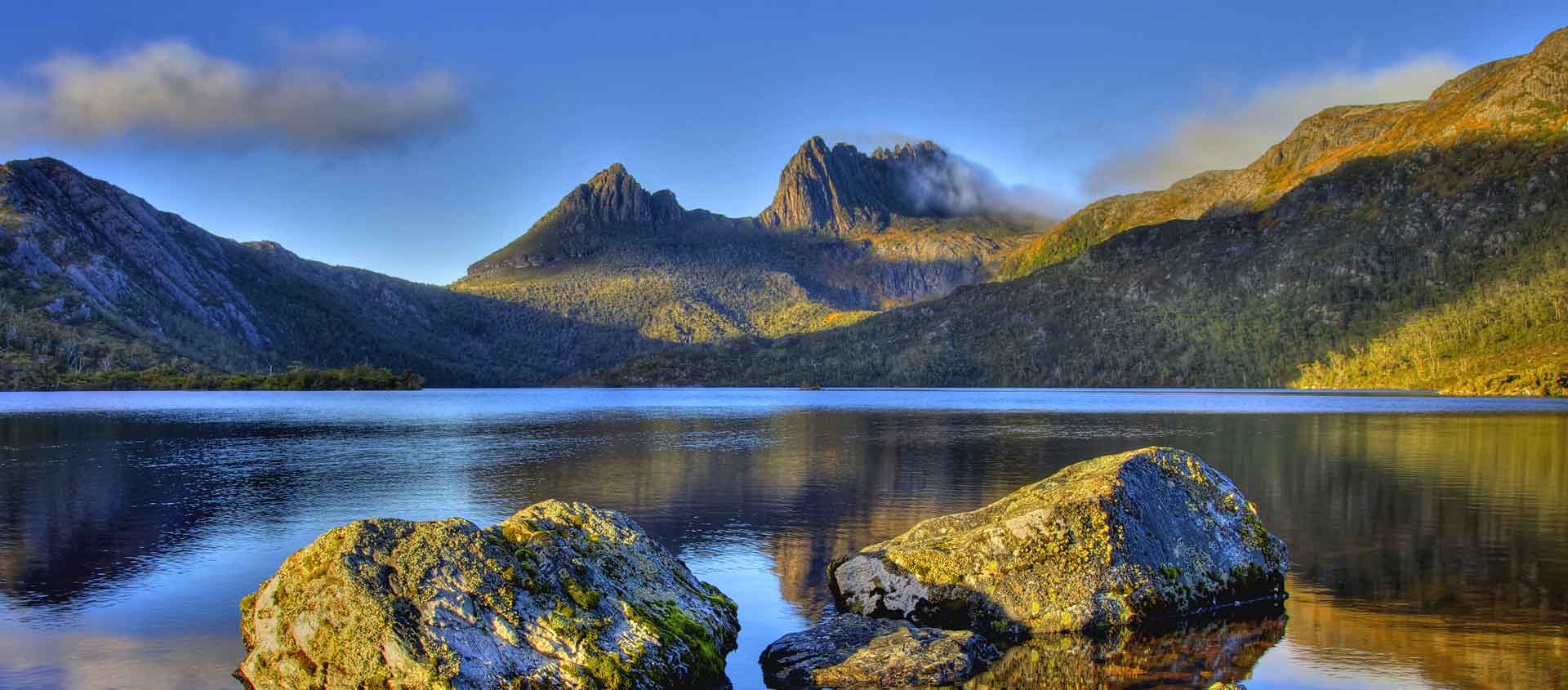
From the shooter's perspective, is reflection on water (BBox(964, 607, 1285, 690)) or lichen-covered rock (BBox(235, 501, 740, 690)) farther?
reflection on water (BBox(964, 607, 1285, 690))

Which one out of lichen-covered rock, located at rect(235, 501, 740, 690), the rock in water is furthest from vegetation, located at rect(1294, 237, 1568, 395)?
lichen-covered rock, located at rect(235, 501, 740, 690)

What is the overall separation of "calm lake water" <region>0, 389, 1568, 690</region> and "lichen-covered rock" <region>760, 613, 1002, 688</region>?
0.41 metres

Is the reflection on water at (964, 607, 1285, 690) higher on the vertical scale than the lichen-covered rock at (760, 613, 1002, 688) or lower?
lower

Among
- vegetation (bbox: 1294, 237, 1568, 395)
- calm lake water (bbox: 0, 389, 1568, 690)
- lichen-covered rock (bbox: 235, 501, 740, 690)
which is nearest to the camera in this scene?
lichen-covered rock (bbox: 235, 501, 740, 690)

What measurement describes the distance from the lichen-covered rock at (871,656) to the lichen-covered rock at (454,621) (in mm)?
992

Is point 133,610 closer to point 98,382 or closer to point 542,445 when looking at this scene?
point 542,445

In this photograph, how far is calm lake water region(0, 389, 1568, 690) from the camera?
1370cm

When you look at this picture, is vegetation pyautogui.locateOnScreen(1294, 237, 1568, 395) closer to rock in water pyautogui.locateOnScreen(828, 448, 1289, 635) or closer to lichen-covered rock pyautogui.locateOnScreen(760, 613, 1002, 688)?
rock in water pyautogui.locateOnScreen(828, 448, 1289, 635)

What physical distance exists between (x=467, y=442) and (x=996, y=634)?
48.6 meters

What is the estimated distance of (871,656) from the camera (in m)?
13.2

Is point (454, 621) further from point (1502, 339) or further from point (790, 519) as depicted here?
point (1502, 339)

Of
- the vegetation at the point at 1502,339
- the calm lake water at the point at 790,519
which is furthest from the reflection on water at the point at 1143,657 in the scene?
the vegetation at the point at 1502,339

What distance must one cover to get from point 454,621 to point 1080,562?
10.1 metres

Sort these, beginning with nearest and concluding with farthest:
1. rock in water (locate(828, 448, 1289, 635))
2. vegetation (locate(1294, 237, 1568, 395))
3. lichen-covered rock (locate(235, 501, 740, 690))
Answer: lichen-covered rock (locate(235, 501, 740, 690))
rock in water (locate(828, 448, 1289, 635))
vegetation (locate(1294, 237, 1568, 395))
